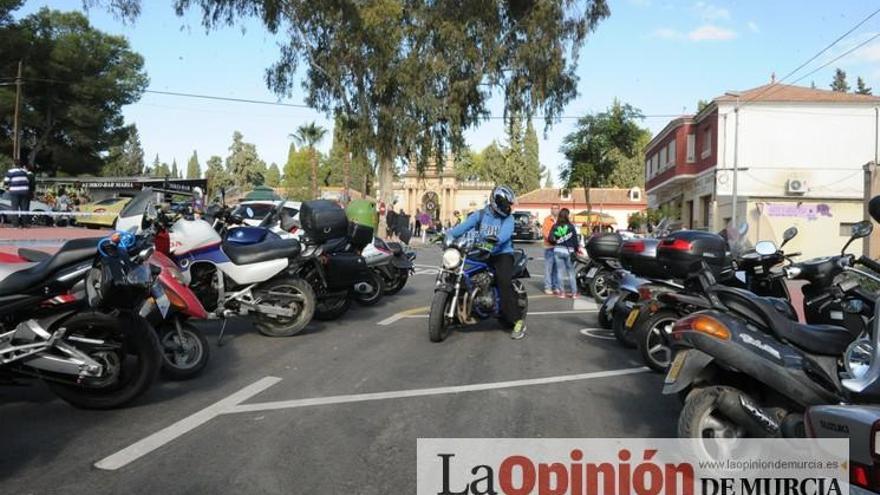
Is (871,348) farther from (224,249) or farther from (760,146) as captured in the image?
(760,146)

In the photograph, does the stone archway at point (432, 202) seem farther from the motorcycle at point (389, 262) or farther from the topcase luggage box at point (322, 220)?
the topcase luggage box at point (322, 220)

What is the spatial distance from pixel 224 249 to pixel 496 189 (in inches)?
121

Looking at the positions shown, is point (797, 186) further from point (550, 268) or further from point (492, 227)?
point (492, 227)

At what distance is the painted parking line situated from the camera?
3.93 metres

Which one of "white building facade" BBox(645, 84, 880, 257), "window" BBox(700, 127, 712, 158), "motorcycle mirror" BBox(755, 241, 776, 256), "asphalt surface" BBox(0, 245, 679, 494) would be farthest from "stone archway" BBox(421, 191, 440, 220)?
"motorcycle mirror" BBox(755, 241, 776, 256)

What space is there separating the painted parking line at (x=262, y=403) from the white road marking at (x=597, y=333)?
1.61 metres

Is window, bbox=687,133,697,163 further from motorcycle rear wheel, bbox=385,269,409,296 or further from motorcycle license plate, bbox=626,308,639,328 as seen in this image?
motorcycle license plate, bbox=626,308,639,328

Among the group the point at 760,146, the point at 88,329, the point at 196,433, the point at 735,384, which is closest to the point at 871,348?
the point at 735,384

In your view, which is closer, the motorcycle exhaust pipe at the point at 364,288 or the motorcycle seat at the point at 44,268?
the motorcycle seat at the point at 44,268

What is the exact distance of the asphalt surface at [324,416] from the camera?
3611mm

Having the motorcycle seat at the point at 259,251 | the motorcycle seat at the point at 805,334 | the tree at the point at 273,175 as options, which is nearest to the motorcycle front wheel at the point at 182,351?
the motorcycle seat at the point at 259,251

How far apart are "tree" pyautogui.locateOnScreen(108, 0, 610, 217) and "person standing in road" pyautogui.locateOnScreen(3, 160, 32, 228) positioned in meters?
11.8

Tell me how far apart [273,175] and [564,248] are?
11457 cm

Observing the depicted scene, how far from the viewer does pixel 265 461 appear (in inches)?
150
